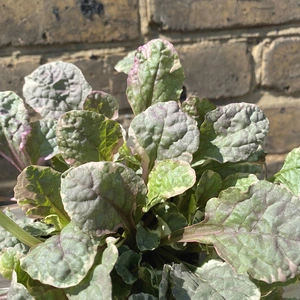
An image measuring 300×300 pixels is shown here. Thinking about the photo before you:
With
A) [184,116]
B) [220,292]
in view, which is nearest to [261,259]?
[220,292]

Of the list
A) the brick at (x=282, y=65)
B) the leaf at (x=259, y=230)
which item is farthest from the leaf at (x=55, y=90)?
the brick at (x=282, y=65)

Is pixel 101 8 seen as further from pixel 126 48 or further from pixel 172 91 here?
pixel 172 91

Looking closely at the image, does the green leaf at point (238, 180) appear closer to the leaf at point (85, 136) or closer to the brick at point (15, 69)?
the leaf at point (85, 136)

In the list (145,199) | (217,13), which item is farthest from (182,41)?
(145,199)

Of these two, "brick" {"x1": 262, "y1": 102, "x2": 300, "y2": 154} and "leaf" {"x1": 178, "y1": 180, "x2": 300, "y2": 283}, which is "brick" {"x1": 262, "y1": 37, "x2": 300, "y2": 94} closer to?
"brick" {"x1": 262, "y1": 102, "x2": 300, "y2": 154}

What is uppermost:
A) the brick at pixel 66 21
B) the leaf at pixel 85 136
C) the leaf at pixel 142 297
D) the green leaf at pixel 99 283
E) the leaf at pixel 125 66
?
the brick at pixel 66 21

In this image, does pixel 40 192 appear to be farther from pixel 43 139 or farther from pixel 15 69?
pixel 15 69
